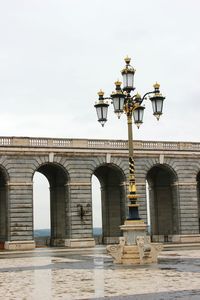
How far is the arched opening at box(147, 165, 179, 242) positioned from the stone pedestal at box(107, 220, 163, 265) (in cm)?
3428

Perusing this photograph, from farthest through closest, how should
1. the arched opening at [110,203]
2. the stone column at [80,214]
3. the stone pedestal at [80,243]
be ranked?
the arched opening at [110,203]
the stone column at [80,214]
the stone pedestal at [80,243]

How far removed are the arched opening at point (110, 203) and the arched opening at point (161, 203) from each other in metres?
4.30

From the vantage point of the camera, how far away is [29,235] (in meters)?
49.2

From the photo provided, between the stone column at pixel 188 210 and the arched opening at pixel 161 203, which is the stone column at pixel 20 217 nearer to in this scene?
the stone column at pixel 188 210

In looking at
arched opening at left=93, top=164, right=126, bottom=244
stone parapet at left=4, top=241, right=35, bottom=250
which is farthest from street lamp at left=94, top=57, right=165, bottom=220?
arched opening at left=93, top=164, right=126, bottom=244

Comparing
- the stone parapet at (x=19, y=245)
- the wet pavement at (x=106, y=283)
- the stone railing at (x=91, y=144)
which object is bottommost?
the wet pavement at (x=106, y=283)

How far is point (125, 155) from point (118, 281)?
3695 cm

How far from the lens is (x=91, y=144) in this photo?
52.9 metres

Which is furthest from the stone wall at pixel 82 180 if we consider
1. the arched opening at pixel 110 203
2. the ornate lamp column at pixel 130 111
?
the ornate lamp column at pixel 130 111

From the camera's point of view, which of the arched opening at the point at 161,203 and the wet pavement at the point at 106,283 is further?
the arched opening at the point at 161,203

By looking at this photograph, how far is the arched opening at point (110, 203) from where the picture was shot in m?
58.7

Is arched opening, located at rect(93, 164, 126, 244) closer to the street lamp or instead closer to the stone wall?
the stone wall

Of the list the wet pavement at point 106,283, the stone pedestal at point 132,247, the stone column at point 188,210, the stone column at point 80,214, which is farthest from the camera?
the stone column at point 188,210

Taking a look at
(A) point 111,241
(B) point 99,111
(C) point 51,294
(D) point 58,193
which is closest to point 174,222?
(A) point 111,241
